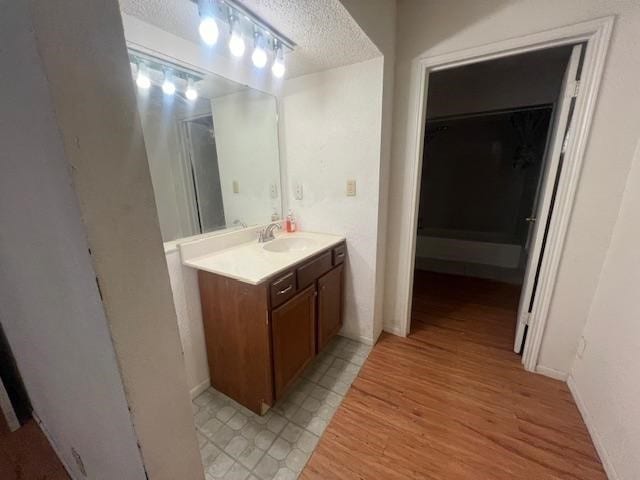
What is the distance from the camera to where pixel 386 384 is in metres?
1.68

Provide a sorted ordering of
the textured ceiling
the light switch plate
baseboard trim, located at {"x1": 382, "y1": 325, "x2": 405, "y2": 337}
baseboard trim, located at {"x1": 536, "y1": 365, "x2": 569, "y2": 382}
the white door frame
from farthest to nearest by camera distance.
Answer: baseboard trim, located at {"x1": 382, "y1": 325, "x2": 405, "y2": 337}
the light switch plate
baseboard trim, located at {"x1": 536, "y1": 365, "x2": 569, "y2": 382}
the white door frame
the textured ceiling

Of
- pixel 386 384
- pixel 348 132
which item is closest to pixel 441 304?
pixel 386 384

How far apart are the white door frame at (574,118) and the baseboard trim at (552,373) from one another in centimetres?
4

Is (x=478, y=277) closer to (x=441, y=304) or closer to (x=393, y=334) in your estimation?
(x=441, y=304)

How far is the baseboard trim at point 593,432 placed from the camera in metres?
1.16

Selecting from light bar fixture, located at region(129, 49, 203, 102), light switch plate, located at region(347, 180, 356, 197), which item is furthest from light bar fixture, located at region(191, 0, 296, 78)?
light switch plate, located at region(347, 180, 356, 197)

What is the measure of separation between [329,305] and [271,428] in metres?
0.78

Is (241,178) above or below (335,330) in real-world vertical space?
above

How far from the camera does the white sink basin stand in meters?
1.83

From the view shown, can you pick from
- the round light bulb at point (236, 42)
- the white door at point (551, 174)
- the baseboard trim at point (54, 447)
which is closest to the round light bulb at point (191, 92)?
the round light bulb at point (236, 42)

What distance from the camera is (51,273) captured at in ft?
2.07

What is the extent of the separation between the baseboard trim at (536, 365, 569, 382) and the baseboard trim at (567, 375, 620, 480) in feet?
0.09

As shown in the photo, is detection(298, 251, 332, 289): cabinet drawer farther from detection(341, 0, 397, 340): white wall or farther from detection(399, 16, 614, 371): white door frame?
detection(399, 16, 614, 371): white door frame

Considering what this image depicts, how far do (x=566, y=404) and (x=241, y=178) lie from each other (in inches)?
98.1
